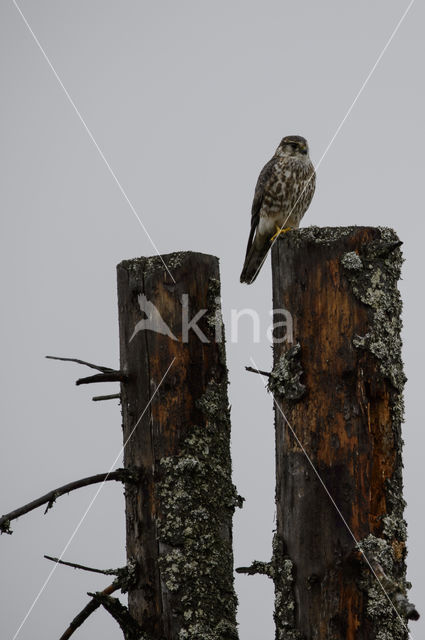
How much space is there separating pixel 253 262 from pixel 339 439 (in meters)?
3.73

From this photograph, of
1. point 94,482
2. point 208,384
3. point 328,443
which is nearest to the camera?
point 328,443

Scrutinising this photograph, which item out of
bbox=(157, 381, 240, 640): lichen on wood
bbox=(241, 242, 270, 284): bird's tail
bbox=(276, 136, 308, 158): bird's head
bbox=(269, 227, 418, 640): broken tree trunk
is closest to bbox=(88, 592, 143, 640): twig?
bbox=(157, 381, 240, 640): lichen on wood

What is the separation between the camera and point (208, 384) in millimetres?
4562

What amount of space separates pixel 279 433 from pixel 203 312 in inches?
42.7

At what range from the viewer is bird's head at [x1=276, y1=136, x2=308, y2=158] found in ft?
24.4

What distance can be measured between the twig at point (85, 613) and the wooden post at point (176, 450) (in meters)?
0.13

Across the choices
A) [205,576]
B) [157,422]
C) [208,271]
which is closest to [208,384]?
[157,422]

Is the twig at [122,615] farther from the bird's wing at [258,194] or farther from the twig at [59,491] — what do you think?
the bird's wing at [258,194]

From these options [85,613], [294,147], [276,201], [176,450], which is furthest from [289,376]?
[294,147]

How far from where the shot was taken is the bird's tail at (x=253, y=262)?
280 inches

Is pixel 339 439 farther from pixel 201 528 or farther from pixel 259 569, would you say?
pixel 201 528

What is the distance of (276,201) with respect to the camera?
716 centimetres

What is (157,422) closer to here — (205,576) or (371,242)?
(205,576)

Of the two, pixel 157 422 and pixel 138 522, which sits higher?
pixel 157 422
